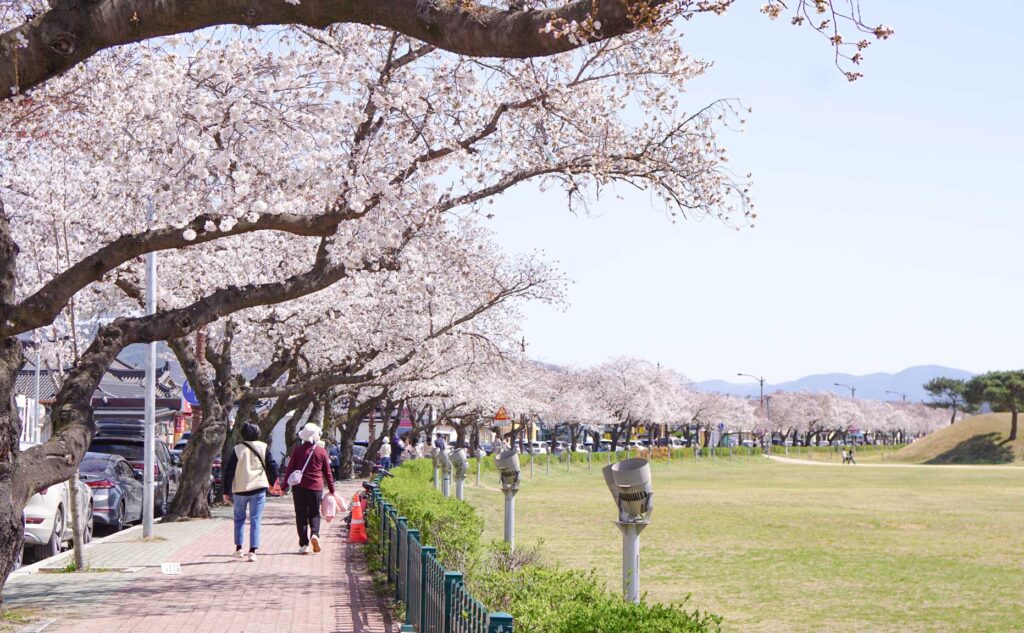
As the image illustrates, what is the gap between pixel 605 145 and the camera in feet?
45.2

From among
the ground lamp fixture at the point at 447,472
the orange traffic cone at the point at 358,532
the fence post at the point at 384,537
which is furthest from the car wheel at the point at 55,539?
the ground lamp fixture at the point at 447,472

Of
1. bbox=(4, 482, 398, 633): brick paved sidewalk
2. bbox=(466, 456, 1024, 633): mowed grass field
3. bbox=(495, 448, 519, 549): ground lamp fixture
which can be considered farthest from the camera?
bbox=(466, 456, 1024, 633): mowed grass field

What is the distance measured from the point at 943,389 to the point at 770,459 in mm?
46665

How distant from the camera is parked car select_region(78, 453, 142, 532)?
Result: 2072 cm

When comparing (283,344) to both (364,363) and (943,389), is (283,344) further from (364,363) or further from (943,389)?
(943,389)

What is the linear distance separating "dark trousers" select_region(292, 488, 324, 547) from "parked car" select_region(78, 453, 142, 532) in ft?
17.4

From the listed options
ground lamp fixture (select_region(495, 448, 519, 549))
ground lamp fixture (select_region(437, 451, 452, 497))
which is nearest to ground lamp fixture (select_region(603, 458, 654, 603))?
ground lamp fixture (select_region(495, 448, 519, 549))

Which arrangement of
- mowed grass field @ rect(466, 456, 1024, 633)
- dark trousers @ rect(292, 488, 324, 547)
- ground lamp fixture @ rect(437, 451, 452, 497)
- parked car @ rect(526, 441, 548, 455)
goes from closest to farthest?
mowed grass field @ rect(466, 456, 1024, 633)
dark trousers @ rect(292, 488, 324, 547)
ground lamp fixture @ rect(437, 451, 452, 497)
parked car @ rect(526, 441, 548, 455)

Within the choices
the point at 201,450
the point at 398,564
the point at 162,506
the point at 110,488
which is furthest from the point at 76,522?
the point at 162,506

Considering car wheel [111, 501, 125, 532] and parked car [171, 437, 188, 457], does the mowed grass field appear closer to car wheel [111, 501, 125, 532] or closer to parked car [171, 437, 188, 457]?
car wheel [111, 501, 125, 532]

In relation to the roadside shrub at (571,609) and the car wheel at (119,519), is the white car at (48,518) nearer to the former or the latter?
the car wheel at (119,519)

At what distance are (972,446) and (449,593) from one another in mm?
115119

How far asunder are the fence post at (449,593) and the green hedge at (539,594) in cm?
34

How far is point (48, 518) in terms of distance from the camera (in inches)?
651
